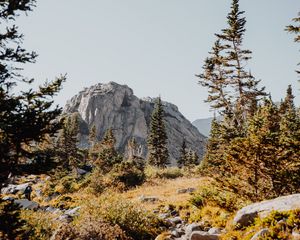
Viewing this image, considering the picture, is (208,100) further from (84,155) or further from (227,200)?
(84,155)

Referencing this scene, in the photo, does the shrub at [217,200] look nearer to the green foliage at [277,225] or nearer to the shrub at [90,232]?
the green foliage at [277,225]

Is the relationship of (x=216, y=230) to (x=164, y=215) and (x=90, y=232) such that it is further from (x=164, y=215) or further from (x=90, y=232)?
(x=164, y=215)

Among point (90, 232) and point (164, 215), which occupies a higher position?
point (90, 232)

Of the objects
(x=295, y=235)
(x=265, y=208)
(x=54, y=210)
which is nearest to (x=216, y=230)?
(x=265, y=208)

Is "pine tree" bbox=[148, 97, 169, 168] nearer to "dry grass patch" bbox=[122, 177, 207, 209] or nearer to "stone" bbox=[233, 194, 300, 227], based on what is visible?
"dry grass patch" bbox=[122, 177, 207, 209]

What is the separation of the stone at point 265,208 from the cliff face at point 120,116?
4525 inches

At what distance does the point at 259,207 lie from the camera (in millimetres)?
8836

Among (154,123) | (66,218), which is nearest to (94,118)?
(154,123)

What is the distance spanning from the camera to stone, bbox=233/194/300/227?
26.9 ft

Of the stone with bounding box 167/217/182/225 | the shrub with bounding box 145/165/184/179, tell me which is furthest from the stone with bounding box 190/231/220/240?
the shrub with bounding box 145/165/184/179

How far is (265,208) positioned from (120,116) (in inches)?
4914

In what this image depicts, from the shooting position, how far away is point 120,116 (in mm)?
132375

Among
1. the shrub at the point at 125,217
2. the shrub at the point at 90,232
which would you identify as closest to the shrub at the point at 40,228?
the shrub at the point at 90,232

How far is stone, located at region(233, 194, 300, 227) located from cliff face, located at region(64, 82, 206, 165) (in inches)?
4525
